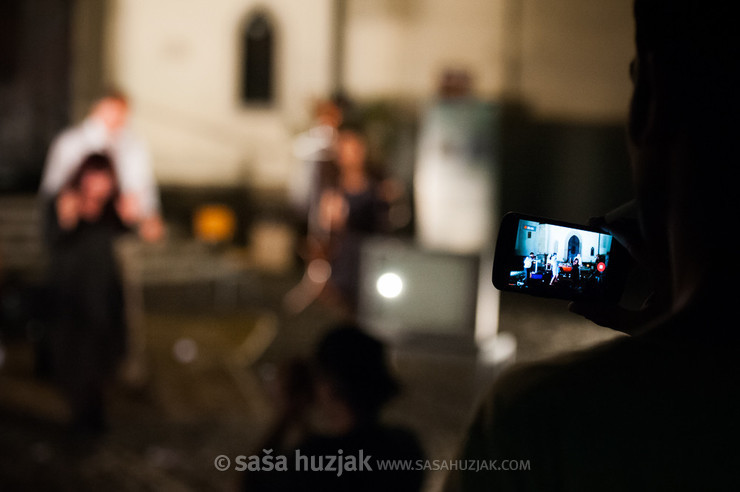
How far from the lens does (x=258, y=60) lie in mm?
14672

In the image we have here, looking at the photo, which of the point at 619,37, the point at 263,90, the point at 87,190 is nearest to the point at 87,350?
the point at 87,190

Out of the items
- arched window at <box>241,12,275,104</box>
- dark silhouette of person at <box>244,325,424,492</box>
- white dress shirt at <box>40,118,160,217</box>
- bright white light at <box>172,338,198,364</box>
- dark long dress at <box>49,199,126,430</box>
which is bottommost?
bright white light at <box>172,338,198,364</box>

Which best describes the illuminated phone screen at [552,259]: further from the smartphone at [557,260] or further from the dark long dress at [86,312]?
the dark long dress at [86,312]

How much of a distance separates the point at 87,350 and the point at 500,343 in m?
2.53

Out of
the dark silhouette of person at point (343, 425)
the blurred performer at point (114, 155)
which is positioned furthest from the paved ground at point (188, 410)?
the dark silhouette of person at point (343, 425)

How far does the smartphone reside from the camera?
0.89 m

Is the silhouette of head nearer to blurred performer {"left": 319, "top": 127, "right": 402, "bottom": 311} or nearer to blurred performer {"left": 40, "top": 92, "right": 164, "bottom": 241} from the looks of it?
blurred performer {"left": 40, "top": 92, "right": 164, "bottom": 241}

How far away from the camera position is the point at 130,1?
14016mm

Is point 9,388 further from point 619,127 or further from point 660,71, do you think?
point 619,127

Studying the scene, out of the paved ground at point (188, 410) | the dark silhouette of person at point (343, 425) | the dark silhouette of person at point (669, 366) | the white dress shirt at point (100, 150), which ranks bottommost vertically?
the paved ground at point (188, 410)

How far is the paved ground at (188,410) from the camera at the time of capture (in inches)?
189

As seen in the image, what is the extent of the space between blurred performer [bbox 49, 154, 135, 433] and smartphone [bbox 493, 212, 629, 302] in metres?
4.70

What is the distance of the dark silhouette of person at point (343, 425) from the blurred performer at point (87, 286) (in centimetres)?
291


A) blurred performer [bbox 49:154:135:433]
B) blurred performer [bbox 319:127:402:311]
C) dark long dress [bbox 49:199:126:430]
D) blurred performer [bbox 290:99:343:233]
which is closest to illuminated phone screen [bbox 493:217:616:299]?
blurred performer [bbox 49:154:135:433]
